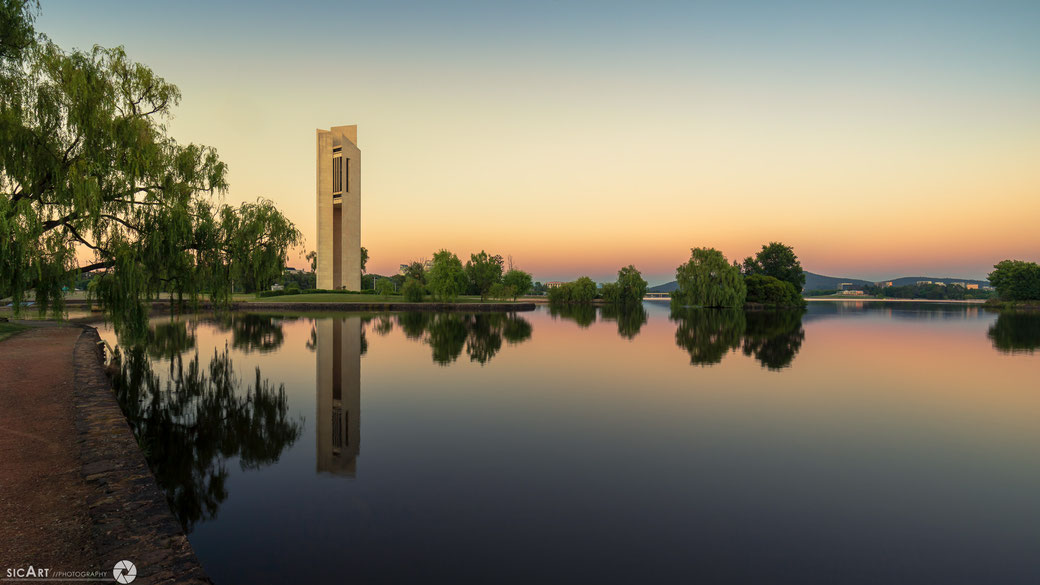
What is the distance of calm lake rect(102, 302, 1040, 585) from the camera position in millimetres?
5332

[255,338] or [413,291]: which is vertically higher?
[413,291]

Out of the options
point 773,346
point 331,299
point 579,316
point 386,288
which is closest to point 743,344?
point 773,346

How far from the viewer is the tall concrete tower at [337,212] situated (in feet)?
250

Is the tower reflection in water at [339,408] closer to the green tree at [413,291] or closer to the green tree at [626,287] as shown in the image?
the green tree at [413,291]

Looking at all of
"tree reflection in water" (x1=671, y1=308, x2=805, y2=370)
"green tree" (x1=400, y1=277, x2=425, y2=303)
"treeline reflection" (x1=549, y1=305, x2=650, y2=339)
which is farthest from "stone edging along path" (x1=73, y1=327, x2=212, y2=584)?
"green tree" (x1=400, y1=277, x2=425, y2=303)

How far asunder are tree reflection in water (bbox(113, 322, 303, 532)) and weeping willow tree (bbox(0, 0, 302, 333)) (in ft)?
8.62

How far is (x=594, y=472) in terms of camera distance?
7.89 m

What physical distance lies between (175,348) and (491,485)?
21534mm

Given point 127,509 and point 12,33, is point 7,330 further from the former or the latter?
point 127,509

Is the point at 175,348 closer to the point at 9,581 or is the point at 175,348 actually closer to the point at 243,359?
A: the point at 243,359

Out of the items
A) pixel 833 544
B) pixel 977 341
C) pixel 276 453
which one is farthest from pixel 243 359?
pixel 977 341

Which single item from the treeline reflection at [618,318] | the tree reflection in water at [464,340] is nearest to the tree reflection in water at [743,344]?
the treeline reflection at [618,318]

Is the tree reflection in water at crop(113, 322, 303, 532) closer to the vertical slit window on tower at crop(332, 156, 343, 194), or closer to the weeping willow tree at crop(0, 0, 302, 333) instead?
the weeping willow tree at crop(0, 0, 302, 333)

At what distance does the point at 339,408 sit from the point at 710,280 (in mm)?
66660
